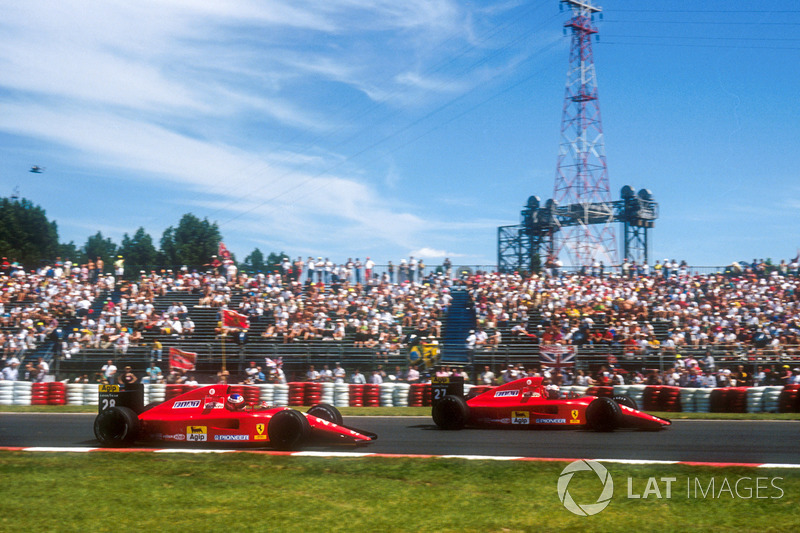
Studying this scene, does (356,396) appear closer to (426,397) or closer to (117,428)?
(426,397)

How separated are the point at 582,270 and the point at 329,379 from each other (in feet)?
37.2

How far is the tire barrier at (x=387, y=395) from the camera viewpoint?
17.8 m

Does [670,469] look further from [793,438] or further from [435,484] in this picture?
[793,438]

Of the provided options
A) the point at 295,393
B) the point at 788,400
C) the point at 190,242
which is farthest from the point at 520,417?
the point at 190,242

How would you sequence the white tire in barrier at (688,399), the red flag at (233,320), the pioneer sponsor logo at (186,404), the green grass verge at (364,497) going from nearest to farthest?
1. the green grass verge at (364,497)
2. the pioneer sponsor logo at (186,404)
3. the white tire in barrier at (688,399)
4. the red flag at (233,320)

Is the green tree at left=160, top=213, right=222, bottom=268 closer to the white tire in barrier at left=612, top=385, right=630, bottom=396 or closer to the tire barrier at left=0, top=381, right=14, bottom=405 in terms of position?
the tire barrier at left=0, top=381, right=14, bottom=405

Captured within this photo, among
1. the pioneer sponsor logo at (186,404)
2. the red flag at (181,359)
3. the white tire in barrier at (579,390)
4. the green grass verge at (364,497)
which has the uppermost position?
the red flag at (181,359)

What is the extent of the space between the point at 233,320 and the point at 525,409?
547 inches

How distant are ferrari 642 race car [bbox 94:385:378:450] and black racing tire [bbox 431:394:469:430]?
8.89 feet

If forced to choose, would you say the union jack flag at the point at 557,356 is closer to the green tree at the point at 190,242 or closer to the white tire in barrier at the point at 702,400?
the white tire in barrier at the point at 702,400

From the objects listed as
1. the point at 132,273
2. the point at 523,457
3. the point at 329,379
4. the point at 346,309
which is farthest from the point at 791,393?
the point at 132,273

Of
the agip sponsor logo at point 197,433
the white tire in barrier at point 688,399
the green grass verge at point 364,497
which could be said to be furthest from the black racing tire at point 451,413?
the white tire in barrier at point 688,399

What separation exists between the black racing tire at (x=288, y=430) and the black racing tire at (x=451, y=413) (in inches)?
150

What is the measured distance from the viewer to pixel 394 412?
18734 millimetres
